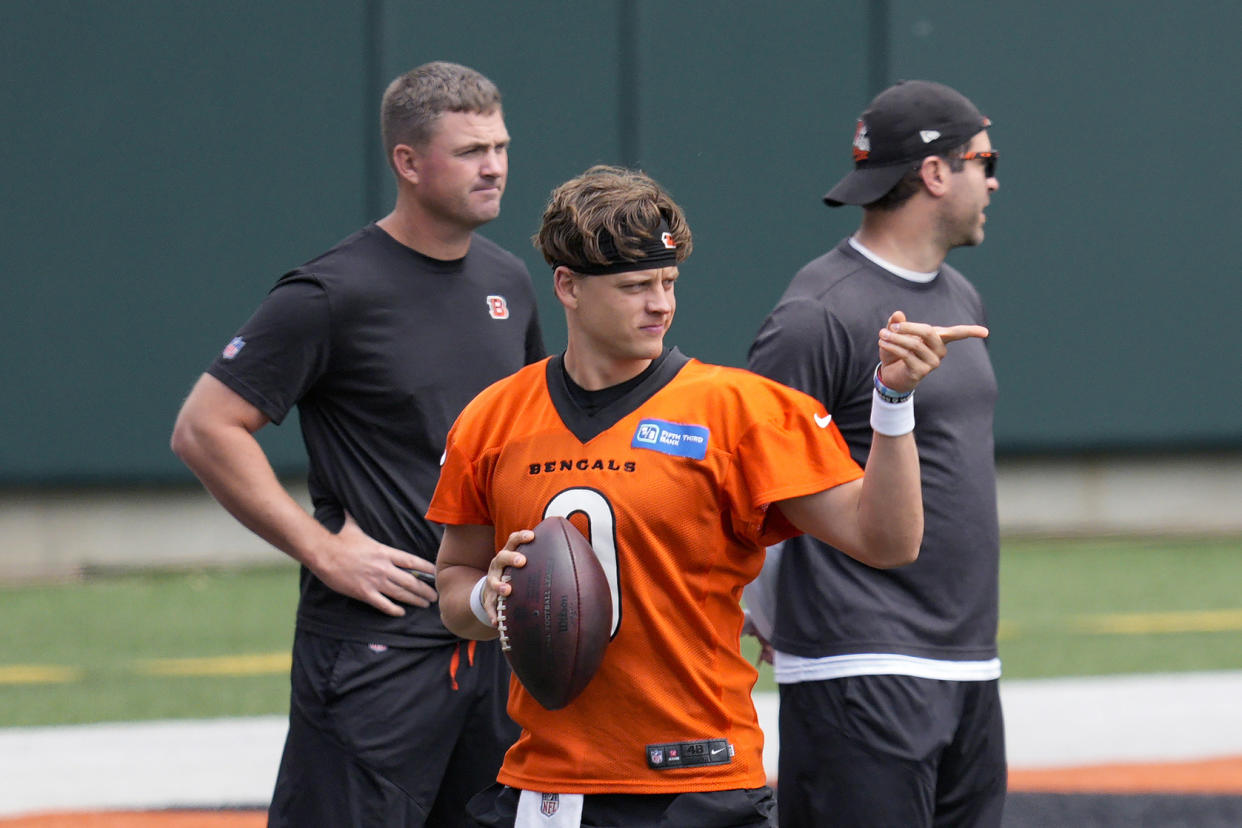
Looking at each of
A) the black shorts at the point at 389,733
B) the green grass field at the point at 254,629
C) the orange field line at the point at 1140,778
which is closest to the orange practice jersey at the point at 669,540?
the black shorts at the point at 389,733

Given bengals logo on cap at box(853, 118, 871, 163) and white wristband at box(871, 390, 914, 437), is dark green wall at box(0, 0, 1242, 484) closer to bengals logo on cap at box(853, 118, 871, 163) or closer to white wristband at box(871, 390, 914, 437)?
bengals logo on cap at box(853, 118, 871, 163)

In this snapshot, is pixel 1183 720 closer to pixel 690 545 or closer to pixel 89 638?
pixel 690 545

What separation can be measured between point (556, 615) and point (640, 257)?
71cm

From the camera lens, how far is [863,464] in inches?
164

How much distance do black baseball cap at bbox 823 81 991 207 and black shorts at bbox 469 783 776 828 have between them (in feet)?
5.62

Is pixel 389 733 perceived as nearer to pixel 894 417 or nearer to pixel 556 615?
pixel 556 615

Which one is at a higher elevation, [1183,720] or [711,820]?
[711,820]

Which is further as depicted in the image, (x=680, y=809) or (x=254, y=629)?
→ (x=254, y=629)

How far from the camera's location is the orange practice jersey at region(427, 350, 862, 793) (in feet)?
10.6

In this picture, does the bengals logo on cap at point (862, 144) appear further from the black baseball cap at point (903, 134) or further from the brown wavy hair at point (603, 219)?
the brown wavy hair at point (603, 219)

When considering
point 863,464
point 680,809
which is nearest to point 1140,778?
point 863,464

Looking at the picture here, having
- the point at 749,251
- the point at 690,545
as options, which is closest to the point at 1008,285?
the point at 749,251

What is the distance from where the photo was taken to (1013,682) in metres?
8.34

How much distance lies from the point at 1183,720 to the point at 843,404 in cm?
413
